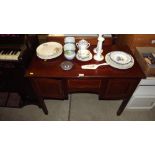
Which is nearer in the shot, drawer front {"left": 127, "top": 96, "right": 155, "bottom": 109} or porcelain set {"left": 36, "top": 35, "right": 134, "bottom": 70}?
porcelain set {"left": 36, "top": 35, "right": 134, "bottom": 70}

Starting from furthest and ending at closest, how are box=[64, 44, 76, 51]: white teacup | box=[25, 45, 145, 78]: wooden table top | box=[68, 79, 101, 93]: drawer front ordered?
1. box=[68, 79, 101, 93]: drawer front
2. box=[64, 44, 76, 51]: white teacup
3. box=[25, 45, 145, 78]: wooden table top

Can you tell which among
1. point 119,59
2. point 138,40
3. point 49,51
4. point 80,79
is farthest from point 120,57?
point 49,51

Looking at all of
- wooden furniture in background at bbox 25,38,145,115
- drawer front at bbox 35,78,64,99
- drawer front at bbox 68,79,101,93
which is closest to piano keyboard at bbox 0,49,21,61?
wooden furniture in background at bbox 25,38,145,115

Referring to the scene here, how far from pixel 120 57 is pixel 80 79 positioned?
1.49 ft

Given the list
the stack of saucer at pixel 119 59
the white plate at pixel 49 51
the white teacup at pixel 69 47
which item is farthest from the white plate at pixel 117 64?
the white plate at pixel 49 51

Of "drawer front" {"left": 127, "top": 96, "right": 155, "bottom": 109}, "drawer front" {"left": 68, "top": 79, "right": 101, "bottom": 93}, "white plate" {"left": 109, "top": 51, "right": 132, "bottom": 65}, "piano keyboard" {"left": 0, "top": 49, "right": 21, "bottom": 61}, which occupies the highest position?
"white plate" {"left": 109, "top": 51, "right": 132, "bottom": 65}

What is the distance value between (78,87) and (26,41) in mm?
741

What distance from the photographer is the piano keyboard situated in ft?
5.23

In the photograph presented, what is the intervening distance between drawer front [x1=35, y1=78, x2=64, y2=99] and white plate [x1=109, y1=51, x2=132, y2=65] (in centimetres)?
58

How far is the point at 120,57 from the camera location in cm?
157

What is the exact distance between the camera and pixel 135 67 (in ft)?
4.99

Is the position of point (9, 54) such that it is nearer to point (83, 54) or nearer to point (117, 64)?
point (83, 54)

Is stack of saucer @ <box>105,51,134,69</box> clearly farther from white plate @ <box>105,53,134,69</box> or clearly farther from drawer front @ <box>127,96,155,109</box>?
drawer front @ <box>127,96,155,109</box>

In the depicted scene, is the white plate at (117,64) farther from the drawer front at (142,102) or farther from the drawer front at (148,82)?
the drawer front at (142,102)
